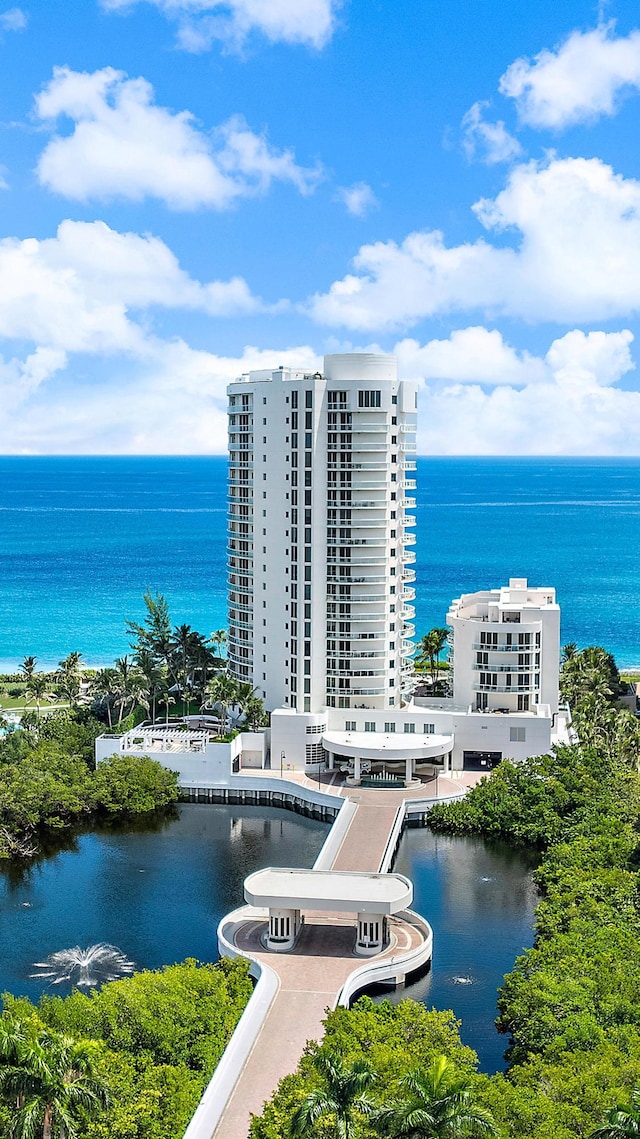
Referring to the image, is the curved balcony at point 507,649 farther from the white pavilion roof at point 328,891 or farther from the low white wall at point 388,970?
the low white wall at point 388,970

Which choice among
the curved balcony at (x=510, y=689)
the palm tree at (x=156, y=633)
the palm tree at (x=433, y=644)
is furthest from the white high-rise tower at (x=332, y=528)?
the palm tree at (x=433, y=644)

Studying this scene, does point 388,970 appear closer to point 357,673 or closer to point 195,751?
point 195,751

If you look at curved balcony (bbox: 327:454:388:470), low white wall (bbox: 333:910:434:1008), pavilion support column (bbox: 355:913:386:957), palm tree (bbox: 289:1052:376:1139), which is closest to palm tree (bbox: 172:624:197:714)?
curved balcony (bbox: 327:454:388:470)

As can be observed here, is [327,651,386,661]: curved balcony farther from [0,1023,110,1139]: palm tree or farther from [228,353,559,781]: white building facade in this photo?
[0,1023,110,1139]: palm tree

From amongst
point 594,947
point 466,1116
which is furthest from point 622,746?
point 466,1116

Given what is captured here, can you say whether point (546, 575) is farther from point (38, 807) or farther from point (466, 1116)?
point (466, 1116)

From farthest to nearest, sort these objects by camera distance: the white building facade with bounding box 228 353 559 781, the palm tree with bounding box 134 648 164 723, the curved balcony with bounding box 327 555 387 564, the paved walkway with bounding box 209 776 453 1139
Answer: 1. the palm tree with bounding box 134 648 164 723
2. the curved balcony with bounding box 327 555 387 564
3. the white building facade with bounding box 228 353 559 781
4. the paved walkway with bounding box 209 776 453 1139

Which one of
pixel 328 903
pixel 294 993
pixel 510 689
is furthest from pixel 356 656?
pixel 294 993

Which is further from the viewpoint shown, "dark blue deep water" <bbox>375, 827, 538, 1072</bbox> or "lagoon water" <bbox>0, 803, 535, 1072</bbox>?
"lagoon water" <bbox>0, 803, 535, 1072</bbox>
